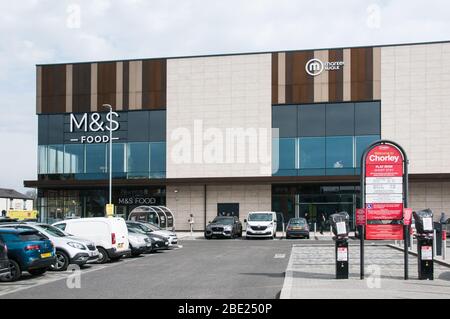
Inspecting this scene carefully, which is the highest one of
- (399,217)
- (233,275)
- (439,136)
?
(439,136)

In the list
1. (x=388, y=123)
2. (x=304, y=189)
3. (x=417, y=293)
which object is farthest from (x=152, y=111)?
(x=417, y=293)

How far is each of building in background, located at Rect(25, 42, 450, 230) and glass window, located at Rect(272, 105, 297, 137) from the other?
0.09 m

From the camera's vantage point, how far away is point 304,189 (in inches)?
1850

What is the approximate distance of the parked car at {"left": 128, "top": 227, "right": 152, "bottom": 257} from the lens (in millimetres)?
22641

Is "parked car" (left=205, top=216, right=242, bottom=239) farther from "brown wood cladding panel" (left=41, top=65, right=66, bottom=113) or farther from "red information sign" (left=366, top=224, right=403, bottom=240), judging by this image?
"red information sign" (left=366, top=224, right=403, bottom=240)

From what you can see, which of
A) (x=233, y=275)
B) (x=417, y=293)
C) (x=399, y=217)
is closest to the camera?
(x=417, y=293)

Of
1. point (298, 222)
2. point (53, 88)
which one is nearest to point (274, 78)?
point (298, 222)

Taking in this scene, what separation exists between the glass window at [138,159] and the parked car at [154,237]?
2101cm

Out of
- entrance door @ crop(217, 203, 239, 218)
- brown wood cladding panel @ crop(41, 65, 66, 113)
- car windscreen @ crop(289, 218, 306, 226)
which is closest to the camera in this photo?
car windscreen @ crop(289, 218, 306, 226)

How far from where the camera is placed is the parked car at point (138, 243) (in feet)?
74.3

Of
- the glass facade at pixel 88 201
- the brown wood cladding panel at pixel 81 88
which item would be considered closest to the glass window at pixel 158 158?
the glass facade at pixel 88 201

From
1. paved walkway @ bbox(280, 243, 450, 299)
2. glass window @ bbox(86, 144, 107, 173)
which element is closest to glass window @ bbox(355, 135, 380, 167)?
glass window @ bbox(86, 144, 107, 173)
